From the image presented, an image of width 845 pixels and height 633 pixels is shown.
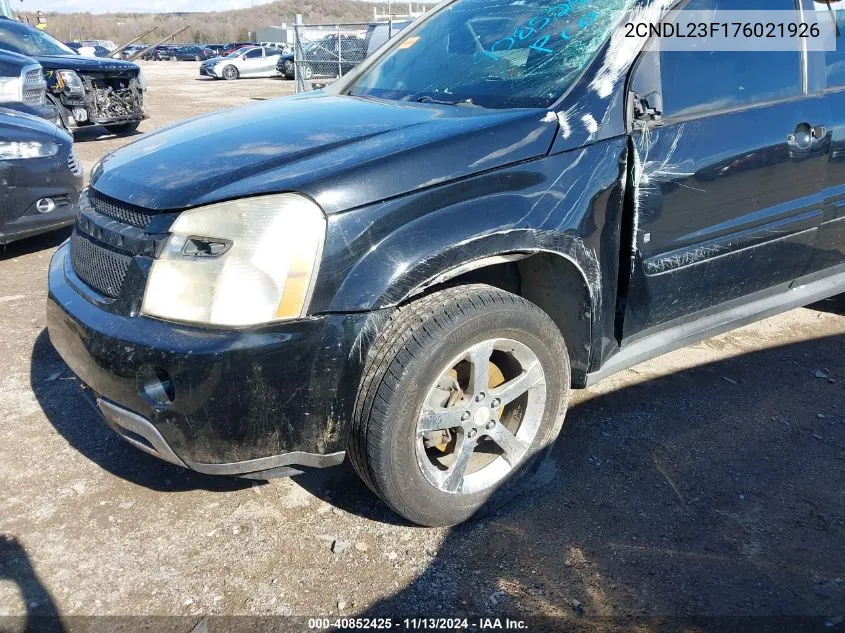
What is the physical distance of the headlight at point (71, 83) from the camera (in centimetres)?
999

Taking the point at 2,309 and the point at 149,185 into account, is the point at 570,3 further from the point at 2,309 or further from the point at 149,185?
the point at 2,309

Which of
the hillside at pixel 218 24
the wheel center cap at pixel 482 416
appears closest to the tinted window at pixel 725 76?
the wheel center cap at pixel 482 416

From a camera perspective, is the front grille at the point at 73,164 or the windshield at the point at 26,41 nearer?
the front grille at the point at 73,164

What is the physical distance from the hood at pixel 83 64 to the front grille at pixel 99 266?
895 centimetres

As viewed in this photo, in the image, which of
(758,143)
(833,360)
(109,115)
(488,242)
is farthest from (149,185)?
(109,115)

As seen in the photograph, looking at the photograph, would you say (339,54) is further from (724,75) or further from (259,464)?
(259,464)

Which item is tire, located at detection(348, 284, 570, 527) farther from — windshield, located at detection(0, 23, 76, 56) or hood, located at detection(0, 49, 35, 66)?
windshield, located at detection(0, 23, 76, 56)

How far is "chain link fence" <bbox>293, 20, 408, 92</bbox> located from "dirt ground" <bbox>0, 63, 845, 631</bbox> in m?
11.9

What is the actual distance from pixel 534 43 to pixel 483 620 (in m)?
2.15

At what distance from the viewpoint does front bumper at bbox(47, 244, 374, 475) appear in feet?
6.61

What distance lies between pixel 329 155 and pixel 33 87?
723 cm

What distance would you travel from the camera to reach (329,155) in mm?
2234

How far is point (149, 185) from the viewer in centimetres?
227

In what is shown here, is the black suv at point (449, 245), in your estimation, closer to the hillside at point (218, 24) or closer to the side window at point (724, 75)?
the side window at point (724, 75)
